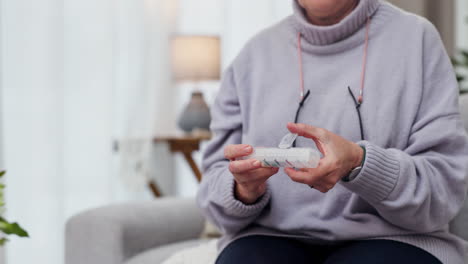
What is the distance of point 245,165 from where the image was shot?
0.84 metres

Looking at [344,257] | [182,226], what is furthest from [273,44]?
[182,226]

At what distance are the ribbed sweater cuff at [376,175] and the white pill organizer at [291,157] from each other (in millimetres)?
95

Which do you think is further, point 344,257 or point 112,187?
point 112,187

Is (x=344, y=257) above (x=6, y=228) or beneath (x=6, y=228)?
beneath

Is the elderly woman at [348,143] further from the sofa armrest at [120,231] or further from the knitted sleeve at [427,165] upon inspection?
the sofa armrest at [120,231]

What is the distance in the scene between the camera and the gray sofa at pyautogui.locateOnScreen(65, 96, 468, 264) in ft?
4.54

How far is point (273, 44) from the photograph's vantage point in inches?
45.3

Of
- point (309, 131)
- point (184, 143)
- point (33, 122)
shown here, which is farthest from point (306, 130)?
point (184, 143)

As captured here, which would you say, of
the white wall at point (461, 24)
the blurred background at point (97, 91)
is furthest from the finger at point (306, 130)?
the white wall at point (461, 24)

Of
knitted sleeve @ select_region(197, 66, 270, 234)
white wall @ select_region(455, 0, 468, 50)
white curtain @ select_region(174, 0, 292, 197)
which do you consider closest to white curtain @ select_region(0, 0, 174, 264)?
white curtain @ select_region(174, 0, 292, 197)

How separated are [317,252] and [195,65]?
1.50m

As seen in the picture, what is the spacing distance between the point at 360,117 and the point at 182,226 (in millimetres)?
731

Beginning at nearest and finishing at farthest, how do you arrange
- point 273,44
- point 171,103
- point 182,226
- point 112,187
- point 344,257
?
1. point 344,257
2. point 273,44
3. point 182,226
4. point 112,187
5. point 171,103

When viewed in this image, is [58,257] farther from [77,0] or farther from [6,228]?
[6,228]
